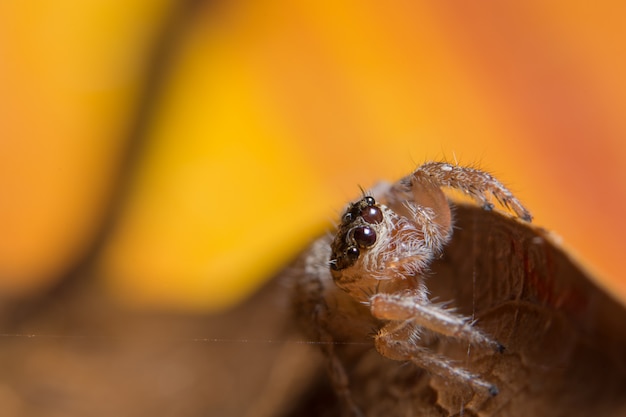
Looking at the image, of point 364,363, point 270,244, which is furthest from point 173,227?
point 364,363

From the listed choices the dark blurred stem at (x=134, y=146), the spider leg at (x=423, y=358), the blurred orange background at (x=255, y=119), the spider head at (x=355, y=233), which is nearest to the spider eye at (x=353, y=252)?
the spider head at (x=355, y=233)

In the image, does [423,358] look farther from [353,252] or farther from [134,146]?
[134,146]

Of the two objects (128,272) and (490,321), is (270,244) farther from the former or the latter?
(490,321)

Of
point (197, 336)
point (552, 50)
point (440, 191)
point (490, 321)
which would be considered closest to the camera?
point (490, 321)

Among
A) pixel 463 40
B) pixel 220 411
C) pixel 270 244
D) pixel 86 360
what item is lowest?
pixel 86 360

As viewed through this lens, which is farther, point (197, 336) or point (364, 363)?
point (197, 336)

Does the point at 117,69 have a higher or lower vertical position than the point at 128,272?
higher

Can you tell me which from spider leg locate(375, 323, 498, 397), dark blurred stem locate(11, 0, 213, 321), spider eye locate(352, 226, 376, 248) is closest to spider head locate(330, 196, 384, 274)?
spider eye locate(352, 226, 376, 248)
